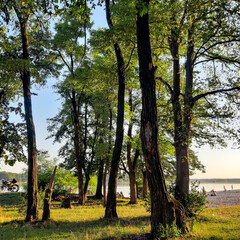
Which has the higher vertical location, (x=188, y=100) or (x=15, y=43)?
(x=15, y=43)

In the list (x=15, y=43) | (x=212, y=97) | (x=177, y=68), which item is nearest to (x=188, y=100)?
A: (x=212, y=97)

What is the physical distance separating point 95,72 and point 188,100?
Result: 602 centimetres

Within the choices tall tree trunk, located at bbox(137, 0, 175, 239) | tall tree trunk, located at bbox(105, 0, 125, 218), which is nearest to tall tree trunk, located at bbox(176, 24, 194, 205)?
tall tree trunk, located at bbox(105, 0, 125, 218)

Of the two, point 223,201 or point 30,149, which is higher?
point 30,149

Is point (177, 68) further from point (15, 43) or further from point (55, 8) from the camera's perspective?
point (55, 8)

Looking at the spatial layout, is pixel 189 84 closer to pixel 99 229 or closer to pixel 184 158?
pixel 184 158

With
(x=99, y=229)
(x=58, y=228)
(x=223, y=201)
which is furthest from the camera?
(x=223, y=201)

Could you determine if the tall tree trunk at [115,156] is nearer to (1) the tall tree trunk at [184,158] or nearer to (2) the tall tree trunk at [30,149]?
(1) the tall tree trunk at [184,158]

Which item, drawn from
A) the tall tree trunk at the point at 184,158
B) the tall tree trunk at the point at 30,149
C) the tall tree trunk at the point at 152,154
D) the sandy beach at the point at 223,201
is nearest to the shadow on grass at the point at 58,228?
the tall tree trunk at the point at 30,149

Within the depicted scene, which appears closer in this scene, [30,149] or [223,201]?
[30,149]

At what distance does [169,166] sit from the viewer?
107ft

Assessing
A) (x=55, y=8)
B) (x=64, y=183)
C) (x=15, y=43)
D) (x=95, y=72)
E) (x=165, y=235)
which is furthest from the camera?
(x=64, y=183)

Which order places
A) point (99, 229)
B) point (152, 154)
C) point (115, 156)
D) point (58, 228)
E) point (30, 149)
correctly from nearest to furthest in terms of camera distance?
1. point (152, 154)
2. point (99, 229)
3. point (58, 228)
4. point (30, 149)
5. point (115, 156)

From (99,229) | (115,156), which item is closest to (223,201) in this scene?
(115,156)
